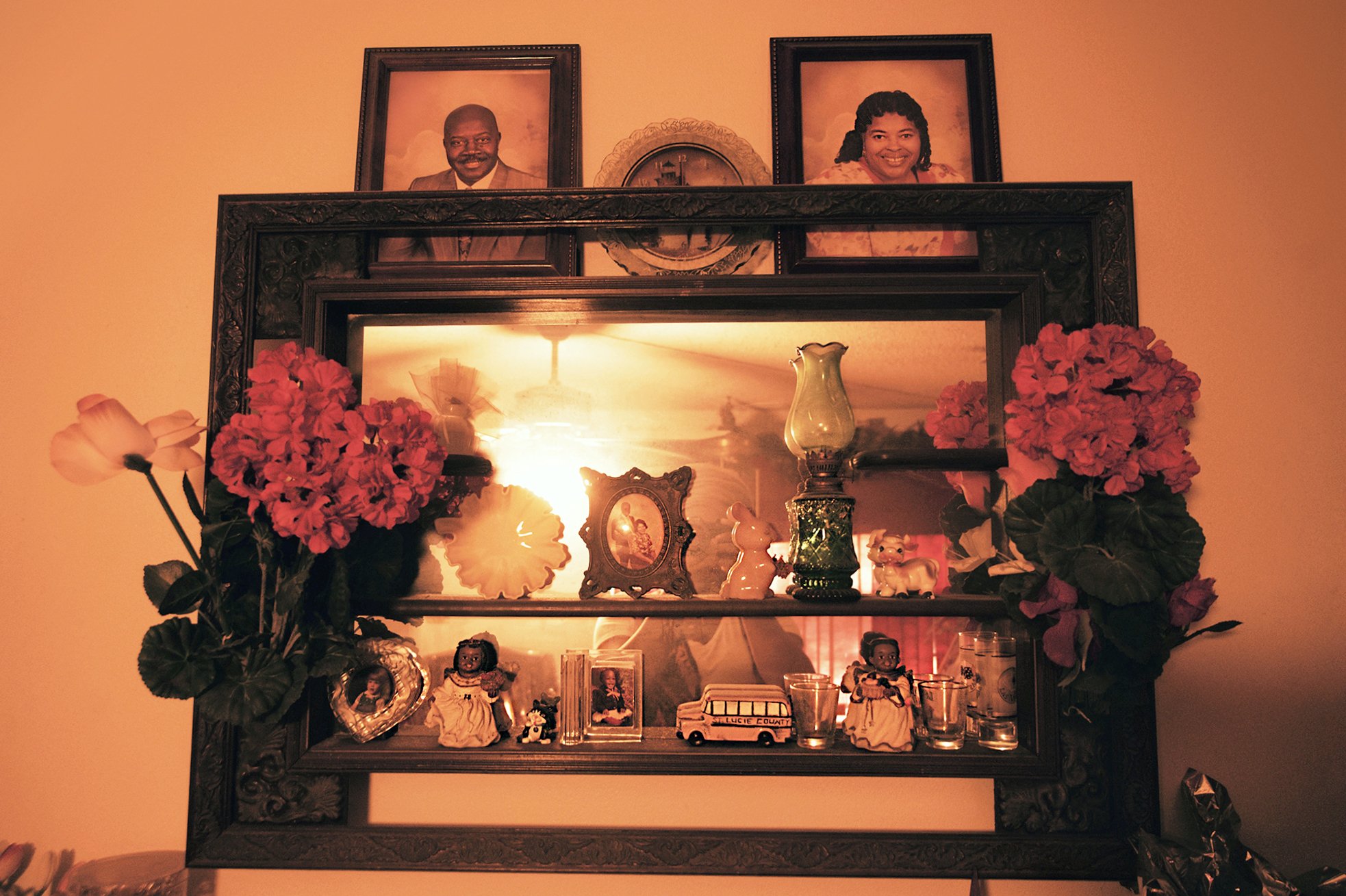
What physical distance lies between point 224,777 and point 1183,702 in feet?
6.20

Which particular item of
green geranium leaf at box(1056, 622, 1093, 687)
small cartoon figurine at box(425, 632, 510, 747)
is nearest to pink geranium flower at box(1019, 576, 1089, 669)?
green geranium leaf at box(1056, 622, 1093, 687)

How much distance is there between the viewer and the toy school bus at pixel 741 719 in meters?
1.44

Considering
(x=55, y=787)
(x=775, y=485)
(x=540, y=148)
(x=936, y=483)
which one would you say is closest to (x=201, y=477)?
(x=55, y=787)

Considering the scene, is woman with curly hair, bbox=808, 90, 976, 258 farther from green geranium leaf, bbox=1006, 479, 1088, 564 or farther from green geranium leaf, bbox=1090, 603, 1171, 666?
green geranium leaf, bbox=1090, 603, 1171, 666

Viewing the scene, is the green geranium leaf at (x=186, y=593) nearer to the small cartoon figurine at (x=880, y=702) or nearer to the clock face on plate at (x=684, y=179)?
the clock face on plate at (x=684, y=179)

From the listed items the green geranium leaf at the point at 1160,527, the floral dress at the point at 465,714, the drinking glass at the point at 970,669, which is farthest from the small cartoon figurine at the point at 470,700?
the green geranium leaf at the point at 1160,527

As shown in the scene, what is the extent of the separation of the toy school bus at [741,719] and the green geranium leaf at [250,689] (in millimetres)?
739

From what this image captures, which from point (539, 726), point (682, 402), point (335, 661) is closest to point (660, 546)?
point (682, 402)

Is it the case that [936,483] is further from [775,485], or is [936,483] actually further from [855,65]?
[855,65]

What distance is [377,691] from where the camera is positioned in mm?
1480

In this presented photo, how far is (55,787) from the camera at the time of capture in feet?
5.06

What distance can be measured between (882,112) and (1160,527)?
0.99m

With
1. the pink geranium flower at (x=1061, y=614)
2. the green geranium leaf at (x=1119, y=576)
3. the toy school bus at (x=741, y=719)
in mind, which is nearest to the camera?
the green geranium leaf at (x=1119, y=576)

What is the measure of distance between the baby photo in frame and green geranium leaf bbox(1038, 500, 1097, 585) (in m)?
0.78
